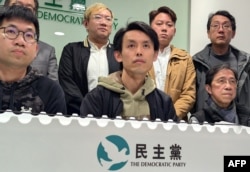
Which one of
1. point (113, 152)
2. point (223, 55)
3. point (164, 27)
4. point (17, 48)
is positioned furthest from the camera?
point (223, 55)

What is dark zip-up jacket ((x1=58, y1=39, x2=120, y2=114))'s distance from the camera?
5.83ft

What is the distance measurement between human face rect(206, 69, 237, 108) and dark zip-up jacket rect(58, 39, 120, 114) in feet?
1.39

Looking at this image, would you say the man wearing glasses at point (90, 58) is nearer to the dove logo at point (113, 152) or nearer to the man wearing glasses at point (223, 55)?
the man wearing glasses at point (223, 55)

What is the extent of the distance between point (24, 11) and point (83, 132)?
0.50 m

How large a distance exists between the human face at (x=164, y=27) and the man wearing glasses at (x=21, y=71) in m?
0.93

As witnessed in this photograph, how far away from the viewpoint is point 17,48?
1069 millimetres

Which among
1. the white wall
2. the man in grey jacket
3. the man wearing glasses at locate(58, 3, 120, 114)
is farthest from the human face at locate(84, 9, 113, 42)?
the white wall

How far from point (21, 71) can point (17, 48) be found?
0.09 m

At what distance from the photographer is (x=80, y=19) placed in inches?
111

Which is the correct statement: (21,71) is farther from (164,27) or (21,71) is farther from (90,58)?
(164,27)

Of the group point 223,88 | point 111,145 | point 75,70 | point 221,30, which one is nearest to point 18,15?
point 111,145

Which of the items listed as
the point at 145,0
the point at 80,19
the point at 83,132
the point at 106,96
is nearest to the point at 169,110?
the point at 106,96

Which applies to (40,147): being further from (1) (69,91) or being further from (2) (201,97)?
(2) (201,97)

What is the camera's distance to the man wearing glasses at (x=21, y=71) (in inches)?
42.2
